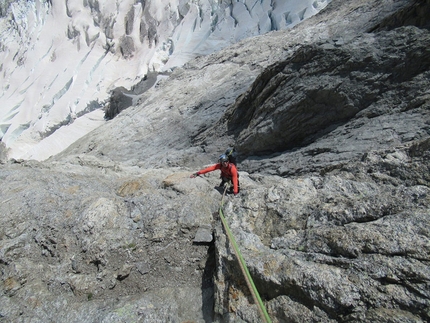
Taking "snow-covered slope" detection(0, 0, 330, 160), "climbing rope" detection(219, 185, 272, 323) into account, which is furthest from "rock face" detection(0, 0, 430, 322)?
"snow-covered slope" detection(0, 0, 330, 160)

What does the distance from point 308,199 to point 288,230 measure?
2.15 ft

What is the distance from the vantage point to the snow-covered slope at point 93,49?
18500mm

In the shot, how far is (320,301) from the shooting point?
253 cm

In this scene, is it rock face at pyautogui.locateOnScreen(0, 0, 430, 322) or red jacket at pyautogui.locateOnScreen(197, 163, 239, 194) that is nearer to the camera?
rock face at pyautogui.locateOnScreen(0, 0, 430, 322)

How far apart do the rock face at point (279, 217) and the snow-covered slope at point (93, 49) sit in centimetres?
1189

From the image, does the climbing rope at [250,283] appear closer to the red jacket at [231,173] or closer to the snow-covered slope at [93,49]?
the red jacket at [231,173]

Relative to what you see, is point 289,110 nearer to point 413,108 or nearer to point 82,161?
point 413,108

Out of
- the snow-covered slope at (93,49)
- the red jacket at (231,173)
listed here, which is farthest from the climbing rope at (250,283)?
the snow-covered slope at (93,49)

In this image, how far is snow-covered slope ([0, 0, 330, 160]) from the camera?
18500 mm

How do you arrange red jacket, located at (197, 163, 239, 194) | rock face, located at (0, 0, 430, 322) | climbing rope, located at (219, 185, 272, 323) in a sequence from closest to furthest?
climbing rope, located at (219, 185, 272, 323), rock face, located at (0, 0, 430, 322), red jacket, located at (197, 163, 239, 194)

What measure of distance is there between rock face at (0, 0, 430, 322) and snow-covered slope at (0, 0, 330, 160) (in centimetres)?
1189

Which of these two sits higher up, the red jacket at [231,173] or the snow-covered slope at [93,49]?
the snow-covered slope at [93,49]

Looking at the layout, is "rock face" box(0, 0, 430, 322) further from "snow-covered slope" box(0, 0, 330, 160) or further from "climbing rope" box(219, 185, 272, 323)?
"snow-covered slope" box(0, 0, 330, 160)

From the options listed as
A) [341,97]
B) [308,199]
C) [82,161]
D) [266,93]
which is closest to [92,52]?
[82,161]
